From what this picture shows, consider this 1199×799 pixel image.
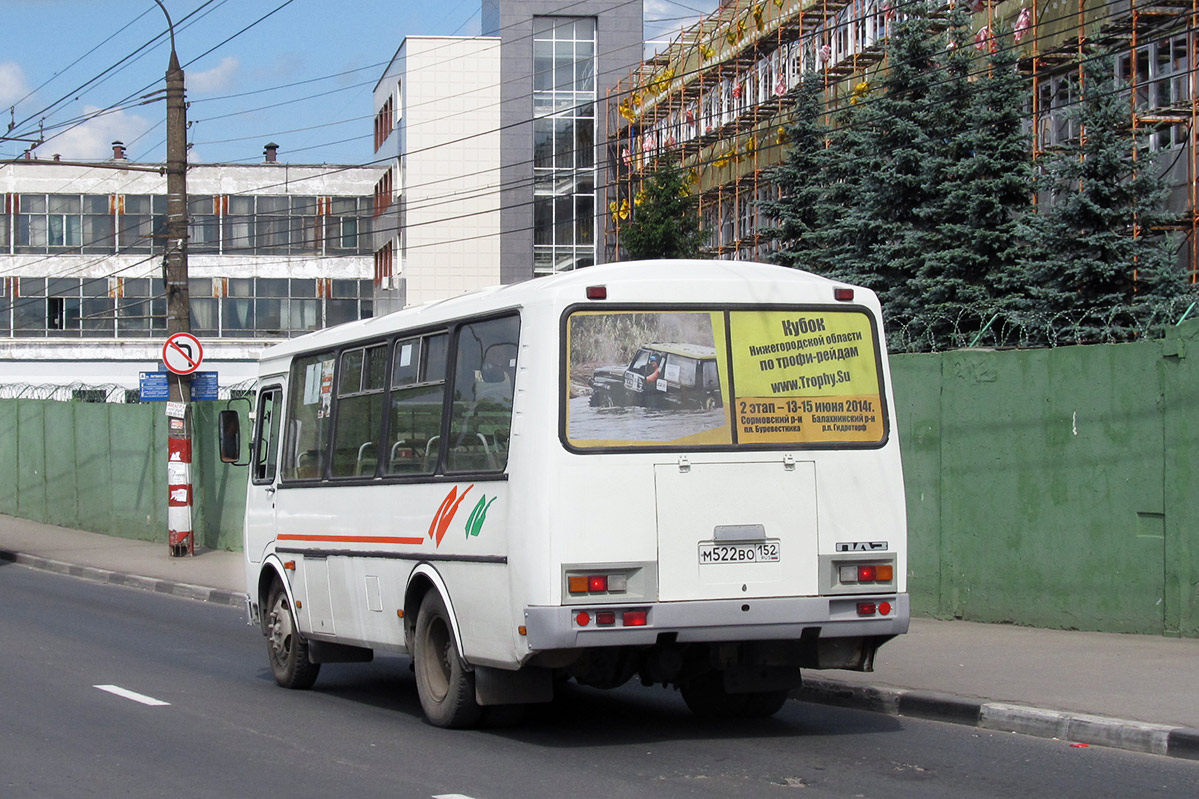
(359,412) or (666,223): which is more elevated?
(666,223)

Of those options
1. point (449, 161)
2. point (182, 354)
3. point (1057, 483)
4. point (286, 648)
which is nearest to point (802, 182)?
point (182, 354)

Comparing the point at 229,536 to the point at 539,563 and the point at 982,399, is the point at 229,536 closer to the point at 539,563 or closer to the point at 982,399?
the point at 982,399

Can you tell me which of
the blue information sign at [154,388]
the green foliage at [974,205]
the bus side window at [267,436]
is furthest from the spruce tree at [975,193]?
the bus side window at [267,436]

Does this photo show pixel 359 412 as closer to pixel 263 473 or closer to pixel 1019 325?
pixel 263 473

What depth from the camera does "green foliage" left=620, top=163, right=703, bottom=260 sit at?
128 feet

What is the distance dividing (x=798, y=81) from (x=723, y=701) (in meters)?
28.9

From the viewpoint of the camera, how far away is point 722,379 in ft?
29.7

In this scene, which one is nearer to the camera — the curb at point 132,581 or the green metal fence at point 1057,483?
the green metal fence at point 1057,483

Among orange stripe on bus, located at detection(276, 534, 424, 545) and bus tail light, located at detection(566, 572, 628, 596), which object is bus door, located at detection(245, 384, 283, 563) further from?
bus tail light, located at detection(566, 572, 628, 596)

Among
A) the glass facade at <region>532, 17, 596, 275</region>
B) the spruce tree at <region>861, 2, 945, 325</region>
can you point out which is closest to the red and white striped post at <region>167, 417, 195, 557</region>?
the spruce tree at <region>861, 2, 945, 325</region>

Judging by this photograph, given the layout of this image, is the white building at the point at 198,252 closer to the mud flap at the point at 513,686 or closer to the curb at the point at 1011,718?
the curb at the point at 1011,718

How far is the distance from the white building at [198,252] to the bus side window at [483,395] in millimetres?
58360

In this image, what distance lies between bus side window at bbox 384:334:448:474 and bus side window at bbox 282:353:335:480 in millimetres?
1248

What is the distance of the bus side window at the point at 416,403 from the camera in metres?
9.88
